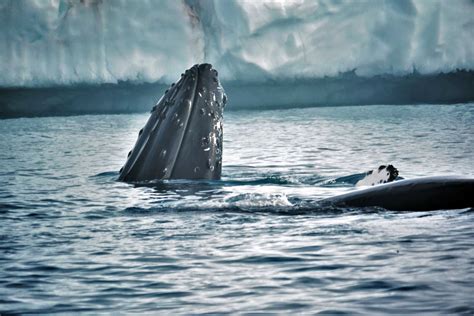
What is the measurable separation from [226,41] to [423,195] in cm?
2636

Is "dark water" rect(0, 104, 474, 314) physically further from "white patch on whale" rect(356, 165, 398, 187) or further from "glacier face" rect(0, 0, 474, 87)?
"glacier face" rect(0, 0, 474, 87)

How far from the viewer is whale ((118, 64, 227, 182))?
998 cm

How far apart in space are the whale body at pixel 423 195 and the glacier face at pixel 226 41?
25.5 meters

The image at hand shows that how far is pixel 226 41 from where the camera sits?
110 ft

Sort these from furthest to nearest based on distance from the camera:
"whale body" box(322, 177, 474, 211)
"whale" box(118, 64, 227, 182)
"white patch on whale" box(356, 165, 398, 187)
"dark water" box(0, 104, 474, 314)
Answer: "whale" box(118, 64, 227, 182) → "white patch on whale" box(356, 165, 398, 187) → "whale body" box(322, 177, 474, 211) → "dark water" box(0, 104, 474, 314)

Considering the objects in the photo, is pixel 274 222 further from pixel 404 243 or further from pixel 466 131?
pixel 466 131

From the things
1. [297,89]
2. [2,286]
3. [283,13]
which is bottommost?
[2,286]

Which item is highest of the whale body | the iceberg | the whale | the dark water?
the iceberg

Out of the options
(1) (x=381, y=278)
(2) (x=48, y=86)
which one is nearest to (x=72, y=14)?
(2) (x=48, y=86)

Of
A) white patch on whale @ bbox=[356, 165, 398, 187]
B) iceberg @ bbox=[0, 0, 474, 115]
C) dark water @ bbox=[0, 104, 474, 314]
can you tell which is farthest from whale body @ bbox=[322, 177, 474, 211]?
iceberg @ bbox=[0, 0, 474, 115]

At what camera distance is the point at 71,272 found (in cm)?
639

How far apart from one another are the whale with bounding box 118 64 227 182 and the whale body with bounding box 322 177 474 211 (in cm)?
248

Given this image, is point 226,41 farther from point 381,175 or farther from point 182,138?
point 381,175

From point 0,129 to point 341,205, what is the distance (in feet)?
82.9
